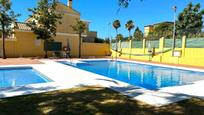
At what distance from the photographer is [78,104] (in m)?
4.91

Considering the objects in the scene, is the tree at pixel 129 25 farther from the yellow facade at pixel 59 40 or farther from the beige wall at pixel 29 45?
the beige wall at pixel 29 45

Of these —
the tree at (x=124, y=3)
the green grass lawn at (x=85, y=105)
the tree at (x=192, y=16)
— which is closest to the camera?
the green grass lawn at (x=85, y=105)

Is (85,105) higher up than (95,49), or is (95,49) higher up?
(95,49)

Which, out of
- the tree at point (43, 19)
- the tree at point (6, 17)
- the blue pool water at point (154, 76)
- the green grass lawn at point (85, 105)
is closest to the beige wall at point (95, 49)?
the tree at point (43, 19)

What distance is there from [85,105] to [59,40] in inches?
739

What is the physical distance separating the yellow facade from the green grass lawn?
15755mm

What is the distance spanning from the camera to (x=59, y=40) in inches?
889

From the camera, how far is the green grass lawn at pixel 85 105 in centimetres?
439

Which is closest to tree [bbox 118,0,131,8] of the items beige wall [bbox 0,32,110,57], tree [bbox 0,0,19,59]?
tree [bbox 0,0,19,59]

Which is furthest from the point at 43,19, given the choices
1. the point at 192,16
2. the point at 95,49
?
the point at 192,16

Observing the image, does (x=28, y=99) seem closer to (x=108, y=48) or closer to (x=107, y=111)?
(x=107, y=111)

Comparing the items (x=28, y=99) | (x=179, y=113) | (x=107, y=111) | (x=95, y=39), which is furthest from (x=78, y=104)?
(x=95, y=39)

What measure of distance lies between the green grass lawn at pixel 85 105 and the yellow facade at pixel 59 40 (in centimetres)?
1575

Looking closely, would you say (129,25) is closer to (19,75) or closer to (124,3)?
(19,75)
